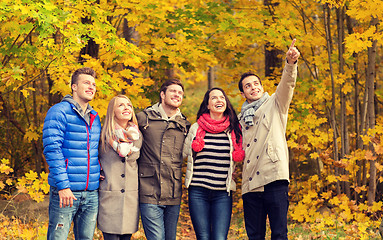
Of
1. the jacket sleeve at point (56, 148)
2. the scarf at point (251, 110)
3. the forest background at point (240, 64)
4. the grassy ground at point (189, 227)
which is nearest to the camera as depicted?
Answer: the jacket sleeve at point (56, 148)

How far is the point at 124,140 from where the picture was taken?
3.46m

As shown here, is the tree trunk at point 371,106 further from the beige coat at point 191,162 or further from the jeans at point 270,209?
the beige coat at point 191,162

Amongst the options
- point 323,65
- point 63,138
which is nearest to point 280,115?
point 63,138

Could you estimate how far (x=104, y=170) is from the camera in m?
3.52

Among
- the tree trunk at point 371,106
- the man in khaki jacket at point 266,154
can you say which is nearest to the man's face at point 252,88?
the man in khaki jacket at point 266,154

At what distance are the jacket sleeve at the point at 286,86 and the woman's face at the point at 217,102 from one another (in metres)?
0.53

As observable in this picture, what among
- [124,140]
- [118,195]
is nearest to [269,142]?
[124,140]

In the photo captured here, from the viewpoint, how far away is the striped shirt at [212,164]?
11.6ft

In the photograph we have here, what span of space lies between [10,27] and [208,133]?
9.41 ft

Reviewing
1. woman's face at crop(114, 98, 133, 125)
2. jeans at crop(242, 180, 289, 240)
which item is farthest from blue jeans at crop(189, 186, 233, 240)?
woman's face at crop(114, 98, 133, 125)

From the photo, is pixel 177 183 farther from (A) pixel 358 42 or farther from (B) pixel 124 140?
(A) pixel 358 42

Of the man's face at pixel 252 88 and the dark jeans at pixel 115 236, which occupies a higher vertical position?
the man's face at pixel 252 88

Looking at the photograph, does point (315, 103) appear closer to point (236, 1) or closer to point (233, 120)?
point (236, 1)

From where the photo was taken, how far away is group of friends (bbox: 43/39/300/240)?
132 inches
